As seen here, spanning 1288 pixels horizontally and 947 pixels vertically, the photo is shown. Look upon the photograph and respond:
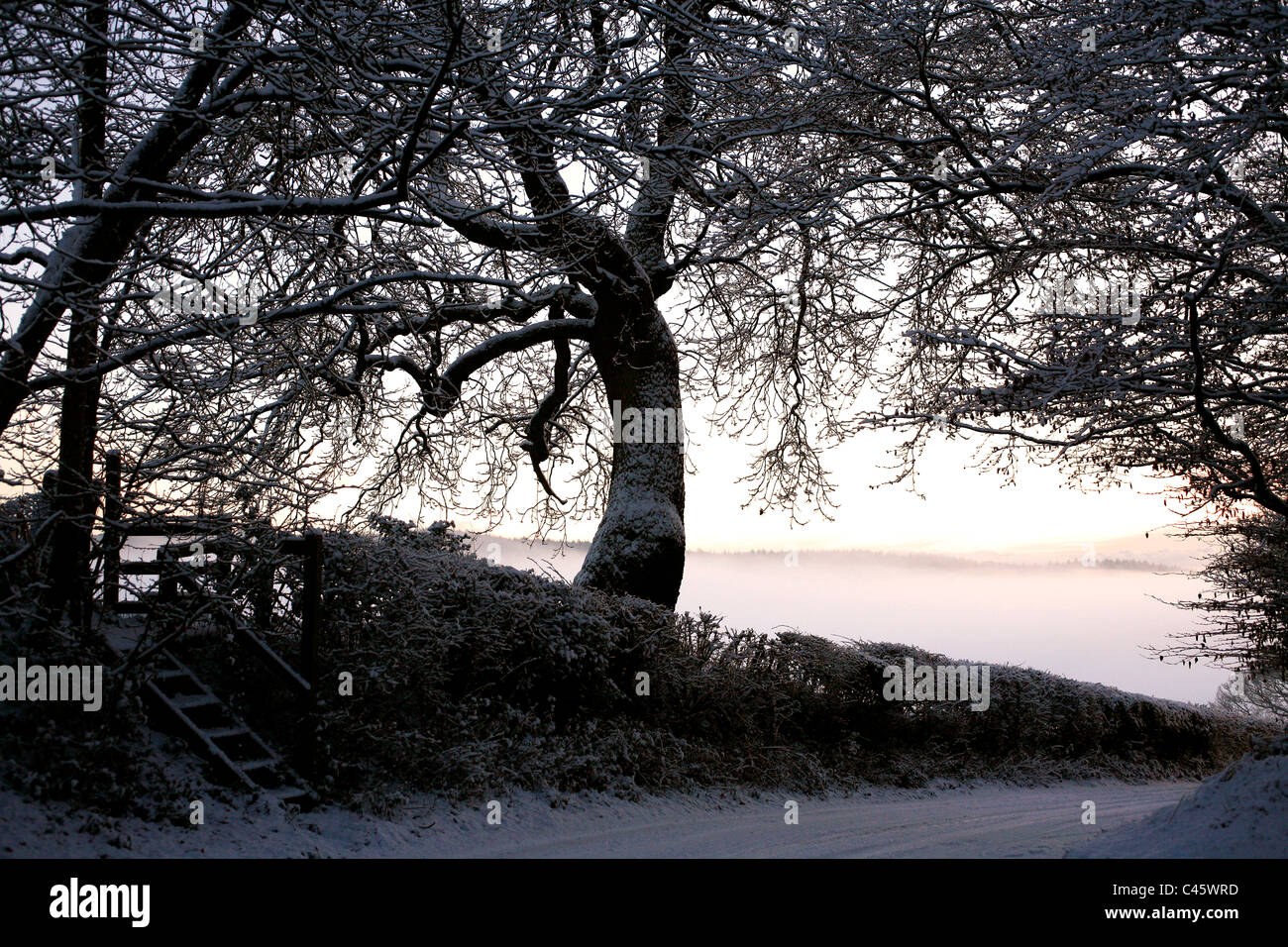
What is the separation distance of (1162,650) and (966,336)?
366 inches

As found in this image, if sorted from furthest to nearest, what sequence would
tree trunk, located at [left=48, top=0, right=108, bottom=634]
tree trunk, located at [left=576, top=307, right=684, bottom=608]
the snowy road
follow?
tree trunk, located at [left=576, top=307, right=684, bottom=608], the snowy road, tree trunk, located at [left=48, top=0, right=108, bottom=634]

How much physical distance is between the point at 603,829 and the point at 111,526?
4702 millimetres

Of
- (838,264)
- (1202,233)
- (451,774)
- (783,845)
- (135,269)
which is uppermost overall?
(838,264)

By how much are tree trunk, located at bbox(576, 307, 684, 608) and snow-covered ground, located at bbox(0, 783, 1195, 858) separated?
335cm

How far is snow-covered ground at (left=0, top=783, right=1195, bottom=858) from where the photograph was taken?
21.5 feet

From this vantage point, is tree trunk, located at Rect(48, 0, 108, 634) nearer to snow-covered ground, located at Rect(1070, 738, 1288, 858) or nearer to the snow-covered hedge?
the snow-covered hedge

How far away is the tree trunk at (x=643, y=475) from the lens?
1241 cm

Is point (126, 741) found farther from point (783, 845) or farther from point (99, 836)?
point (783, 845)

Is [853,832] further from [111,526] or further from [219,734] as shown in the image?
[111,526]

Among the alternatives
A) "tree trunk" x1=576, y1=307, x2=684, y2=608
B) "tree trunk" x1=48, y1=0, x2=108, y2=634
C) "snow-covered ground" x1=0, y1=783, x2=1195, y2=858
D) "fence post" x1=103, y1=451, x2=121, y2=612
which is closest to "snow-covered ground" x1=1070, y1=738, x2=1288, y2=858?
"snow-covered ground" x1=0, y1=783, x2=1195, y2=858

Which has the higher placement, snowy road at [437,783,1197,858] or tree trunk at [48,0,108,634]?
tree trunk at [48,0,108,634]

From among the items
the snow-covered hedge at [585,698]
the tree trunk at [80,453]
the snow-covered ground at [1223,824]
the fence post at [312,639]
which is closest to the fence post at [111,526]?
the tree trunk at [80,453]
